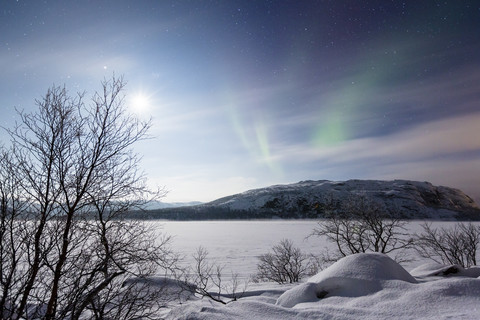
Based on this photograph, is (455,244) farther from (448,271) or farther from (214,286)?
(214,286)

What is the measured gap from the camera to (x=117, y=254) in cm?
823

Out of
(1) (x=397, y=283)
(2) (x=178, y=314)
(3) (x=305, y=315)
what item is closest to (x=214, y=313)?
(2) (x=178, y=314)

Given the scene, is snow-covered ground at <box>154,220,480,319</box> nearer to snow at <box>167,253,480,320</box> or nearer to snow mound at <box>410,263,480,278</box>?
snow at <box>167,253,480,320</box>

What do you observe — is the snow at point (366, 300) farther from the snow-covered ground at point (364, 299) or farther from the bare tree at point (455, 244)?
the bare tree at point (455, 244)

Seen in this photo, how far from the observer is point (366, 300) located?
611cm

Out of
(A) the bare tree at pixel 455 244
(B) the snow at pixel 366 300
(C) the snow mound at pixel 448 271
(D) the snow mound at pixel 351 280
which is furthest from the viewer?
(A) the bare tree at pixel 455 244

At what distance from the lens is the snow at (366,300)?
5316mm

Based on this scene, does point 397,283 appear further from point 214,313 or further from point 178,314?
point 178,314

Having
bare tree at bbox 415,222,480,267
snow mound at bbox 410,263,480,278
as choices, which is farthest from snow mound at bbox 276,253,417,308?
bare tree at bbox 415,222,480,267

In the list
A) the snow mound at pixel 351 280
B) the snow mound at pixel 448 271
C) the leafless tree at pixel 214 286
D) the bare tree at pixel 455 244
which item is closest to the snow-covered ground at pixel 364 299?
the snow mound at pixel 351 280

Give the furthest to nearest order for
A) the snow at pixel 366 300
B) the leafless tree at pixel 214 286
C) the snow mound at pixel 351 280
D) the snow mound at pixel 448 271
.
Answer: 1. the leafless tree at pixel 214 286
2. the snow mound at pixel 448 271
3. the snow mound at pixel 351 280
4. the snow at pixel 366 300

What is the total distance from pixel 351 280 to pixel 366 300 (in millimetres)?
1007

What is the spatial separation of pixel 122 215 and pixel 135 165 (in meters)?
1.92

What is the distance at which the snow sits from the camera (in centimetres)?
532
